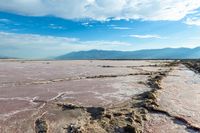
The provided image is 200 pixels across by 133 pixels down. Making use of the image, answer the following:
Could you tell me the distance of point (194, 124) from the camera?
952 centimetres

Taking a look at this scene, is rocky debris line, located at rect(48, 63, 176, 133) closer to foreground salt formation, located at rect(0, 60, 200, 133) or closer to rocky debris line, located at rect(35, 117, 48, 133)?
foreground salt formation, located at rect(0, 60, 200, 133)

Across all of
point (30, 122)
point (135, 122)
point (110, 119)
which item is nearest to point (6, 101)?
point (30, 122)

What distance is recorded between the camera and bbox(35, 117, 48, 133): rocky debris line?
853cm

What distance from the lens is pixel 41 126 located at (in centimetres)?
895

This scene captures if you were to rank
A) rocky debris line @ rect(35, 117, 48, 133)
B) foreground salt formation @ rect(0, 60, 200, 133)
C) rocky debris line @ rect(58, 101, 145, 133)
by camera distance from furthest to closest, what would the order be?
foreground salt formation @ rect(0, 60, 200, 133), rocky debris line @ rect(58, 101, 145, 133), rocky debris line @ rect(35, 117, 48, 133)

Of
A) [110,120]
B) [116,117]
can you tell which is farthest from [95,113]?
[110,120]

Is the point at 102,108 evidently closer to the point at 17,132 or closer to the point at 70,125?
the point at 70,125

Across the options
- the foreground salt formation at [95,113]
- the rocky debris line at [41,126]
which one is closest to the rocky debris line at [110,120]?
the foreground salt formation at [95,113]

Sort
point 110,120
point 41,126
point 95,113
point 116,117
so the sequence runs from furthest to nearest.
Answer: point 95,113 → point 116,117 → point 110,120 → point 41,126

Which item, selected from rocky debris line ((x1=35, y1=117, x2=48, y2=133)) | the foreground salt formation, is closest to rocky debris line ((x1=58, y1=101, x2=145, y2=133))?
the foreground salt formation

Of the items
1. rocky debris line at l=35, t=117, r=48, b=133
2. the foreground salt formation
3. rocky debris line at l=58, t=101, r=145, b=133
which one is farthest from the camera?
the foreground salt formation

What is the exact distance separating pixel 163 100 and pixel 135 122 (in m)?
4.55

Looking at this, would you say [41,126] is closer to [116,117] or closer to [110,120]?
[110,120]

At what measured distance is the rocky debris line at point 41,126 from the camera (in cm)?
853
